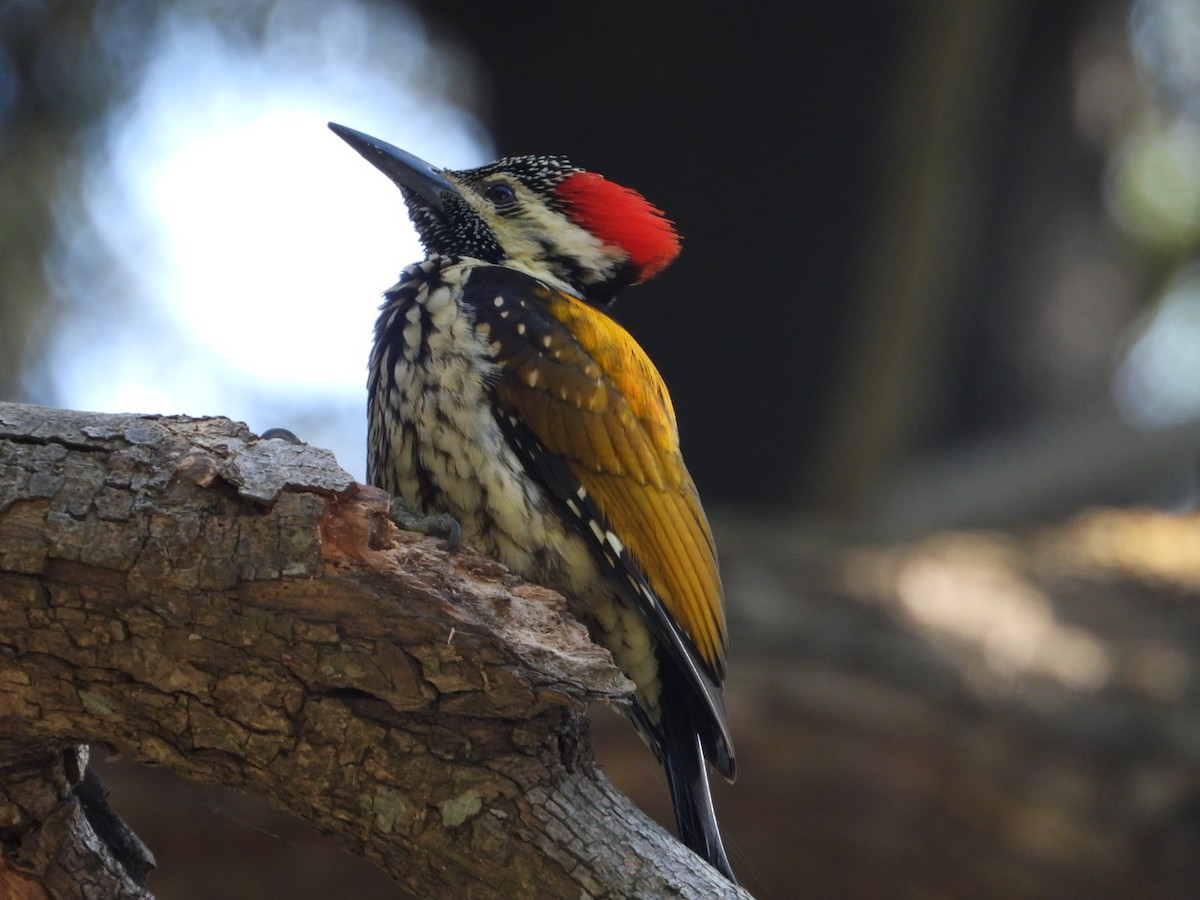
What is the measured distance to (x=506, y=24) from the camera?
670 centimetres

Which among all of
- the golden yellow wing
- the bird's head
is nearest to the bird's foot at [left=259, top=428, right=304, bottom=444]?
the golden yellow wing

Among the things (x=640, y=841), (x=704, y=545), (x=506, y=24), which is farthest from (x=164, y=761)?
(x=506, y=24)

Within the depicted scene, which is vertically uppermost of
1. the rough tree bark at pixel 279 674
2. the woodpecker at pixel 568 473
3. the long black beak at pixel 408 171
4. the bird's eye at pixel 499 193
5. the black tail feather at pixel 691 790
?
the bird's eye at pixel 499 193

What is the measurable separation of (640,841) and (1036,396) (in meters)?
7.00

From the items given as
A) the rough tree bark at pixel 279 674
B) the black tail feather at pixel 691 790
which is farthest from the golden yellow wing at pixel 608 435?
the rough tree bark at pixel 279 674

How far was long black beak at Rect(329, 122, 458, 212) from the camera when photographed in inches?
139

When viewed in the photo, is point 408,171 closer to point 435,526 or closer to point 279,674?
point 435,526

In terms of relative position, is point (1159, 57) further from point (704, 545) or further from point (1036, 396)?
point (704, 545)

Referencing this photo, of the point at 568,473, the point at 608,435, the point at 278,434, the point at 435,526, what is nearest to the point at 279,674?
the point at 435,526

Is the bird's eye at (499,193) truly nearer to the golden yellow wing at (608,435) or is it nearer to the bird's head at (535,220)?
the bird's head at (535,220)

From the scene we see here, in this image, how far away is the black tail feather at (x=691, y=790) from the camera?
276 centimetres

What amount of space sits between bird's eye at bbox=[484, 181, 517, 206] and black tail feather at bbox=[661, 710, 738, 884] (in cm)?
145

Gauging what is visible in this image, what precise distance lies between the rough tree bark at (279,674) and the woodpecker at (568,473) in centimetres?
51

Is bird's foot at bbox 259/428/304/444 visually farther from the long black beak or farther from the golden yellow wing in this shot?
the long black beak
